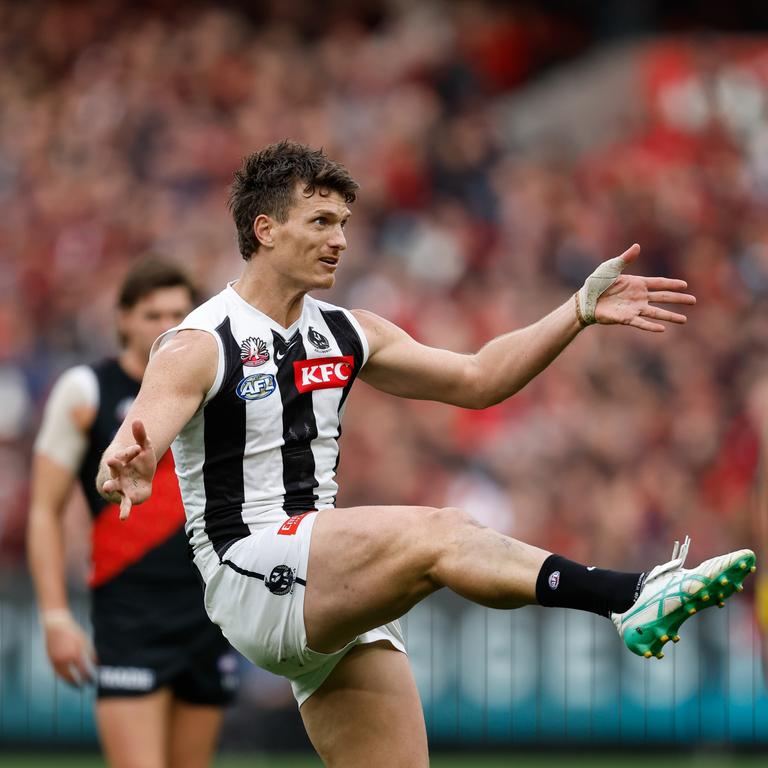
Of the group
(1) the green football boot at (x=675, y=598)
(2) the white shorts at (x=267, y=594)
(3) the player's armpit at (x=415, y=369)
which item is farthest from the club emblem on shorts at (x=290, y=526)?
(1) the green football boot at (x=675, y=598)

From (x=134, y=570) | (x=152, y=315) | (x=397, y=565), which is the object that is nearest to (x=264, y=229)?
(x=397, y=565)

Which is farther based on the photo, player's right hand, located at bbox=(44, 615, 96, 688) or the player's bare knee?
player's right hand, located at bbox=(44, 615, 96, 688)

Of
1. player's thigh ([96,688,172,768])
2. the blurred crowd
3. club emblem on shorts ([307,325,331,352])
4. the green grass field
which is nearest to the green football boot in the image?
club emblem on shorts ([307,325,331,352])

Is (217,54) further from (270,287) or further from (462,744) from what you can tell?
(270,287)

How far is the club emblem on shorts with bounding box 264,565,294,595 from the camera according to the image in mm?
4852

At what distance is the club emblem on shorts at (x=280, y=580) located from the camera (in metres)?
4.85

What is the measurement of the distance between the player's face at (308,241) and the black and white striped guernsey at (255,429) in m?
0.17

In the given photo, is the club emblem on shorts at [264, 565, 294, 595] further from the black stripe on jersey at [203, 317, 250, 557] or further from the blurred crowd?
the blurred crowd

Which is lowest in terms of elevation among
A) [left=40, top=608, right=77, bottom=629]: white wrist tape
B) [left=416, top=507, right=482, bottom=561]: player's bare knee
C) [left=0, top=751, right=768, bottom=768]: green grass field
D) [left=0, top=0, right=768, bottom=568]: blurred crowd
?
[left=0, top=751, right=768, bottom=768]: green grass field

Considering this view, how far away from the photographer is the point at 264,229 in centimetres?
523

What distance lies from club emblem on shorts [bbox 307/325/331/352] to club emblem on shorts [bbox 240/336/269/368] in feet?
0.62

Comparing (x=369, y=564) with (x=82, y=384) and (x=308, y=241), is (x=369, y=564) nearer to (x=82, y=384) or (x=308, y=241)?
(x=308, y=241)

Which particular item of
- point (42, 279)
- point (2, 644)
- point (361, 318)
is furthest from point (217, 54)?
point (361, 318)

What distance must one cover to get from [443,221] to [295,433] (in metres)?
8.59
